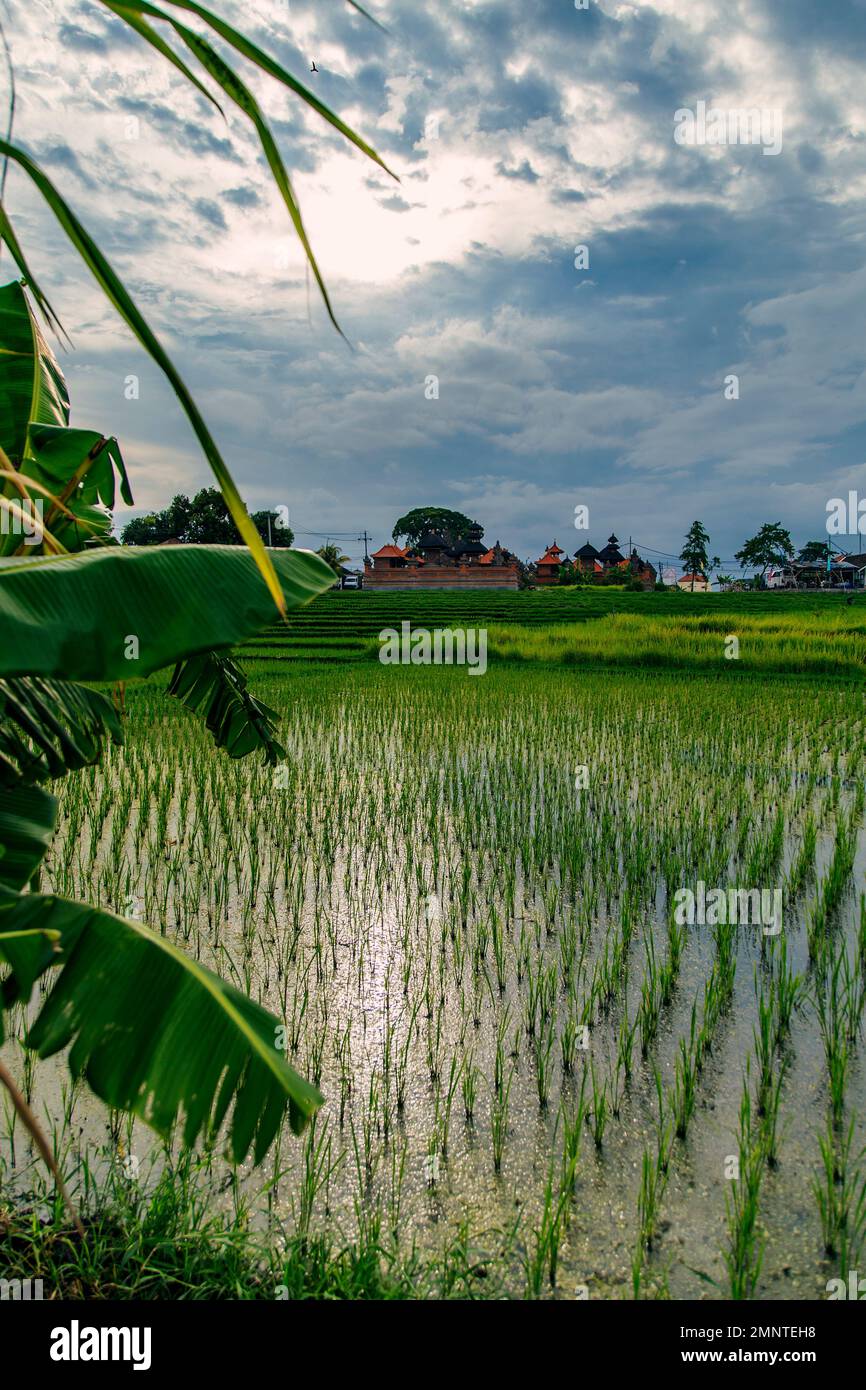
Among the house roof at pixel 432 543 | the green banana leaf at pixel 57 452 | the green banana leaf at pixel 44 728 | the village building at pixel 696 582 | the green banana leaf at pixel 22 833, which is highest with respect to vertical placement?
the house roof at pixel 432 543

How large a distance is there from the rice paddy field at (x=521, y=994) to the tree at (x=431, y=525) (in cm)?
6670

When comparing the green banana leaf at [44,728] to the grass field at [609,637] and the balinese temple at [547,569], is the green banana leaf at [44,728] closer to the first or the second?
the grass field at [609,637]

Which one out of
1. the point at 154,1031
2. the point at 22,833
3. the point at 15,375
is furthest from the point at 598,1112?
the point at 15,375

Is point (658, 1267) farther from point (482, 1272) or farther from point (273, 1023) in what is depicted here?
point (273, 1023)

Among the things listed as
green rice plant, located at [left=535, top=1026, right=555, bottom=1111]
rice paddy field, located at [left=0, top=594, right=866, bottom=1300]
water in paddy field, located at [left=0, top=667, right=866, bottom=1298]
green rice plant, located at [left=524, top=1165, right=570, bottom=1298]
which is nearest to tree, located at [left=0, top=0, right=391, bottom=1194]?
rice paddy field, located at [left=0, top=594, right=866, bottom=1300]

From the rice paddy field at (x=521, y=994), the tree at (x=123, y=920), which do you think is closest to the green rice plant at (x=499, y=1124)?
the rice paddy field at (x=521, y=994)

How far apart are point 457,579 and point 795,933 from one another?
4247 centimetres

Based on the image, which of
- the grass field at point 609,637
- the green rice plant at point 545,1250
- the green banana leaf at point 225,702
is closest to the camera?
the green rice plant at point 545,1250

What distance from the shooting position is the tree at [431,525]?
72000 millimetres

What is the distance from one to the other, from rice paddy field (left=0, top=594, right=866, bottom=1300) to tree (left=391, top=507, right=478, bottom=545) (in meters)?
66.7

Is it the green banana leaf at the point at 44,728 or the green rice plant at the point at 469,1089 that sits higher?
the green banana leaf at the point at 44,728

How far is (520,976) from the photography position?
115 inches
